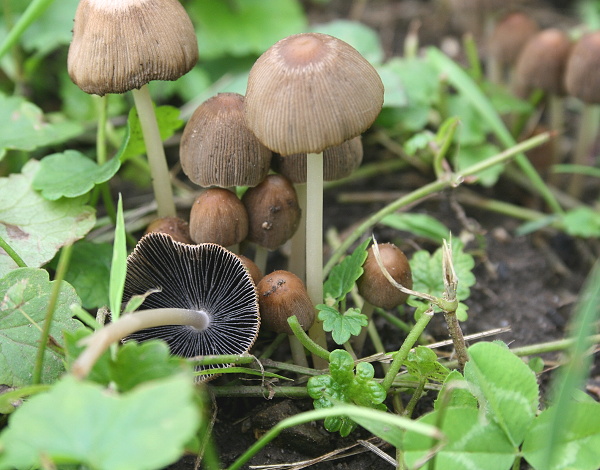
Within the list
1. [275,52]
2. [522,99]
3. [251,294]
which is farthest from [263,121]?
[522,99]

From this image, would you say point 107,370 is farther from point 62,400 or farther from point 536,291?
point 536,291

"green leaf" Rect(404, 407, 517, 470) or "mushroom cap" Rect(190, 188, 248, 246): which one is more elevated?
"mushroom cap" Rect(190, 188, 248, 246)

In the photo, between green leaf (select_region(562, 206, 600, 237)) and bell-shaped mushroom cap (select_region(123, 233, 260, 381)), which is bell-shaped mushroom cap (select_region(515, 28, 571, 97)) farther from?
bell-shaped mushroom cap (select_region(123, 233, 260, 381))

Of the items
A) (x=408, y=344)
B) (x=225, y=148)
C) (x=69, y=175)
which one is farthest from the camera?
(x=69, y=175)

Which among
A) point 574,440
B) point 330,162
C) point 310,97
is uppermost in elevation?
point 310,97

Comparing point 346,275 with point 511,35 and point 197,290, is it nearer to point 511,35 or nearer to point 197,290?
point 197,290

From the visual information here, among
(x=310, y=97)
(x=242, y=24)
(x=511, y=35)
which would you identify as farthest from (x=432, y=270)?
(x=242, y=24)

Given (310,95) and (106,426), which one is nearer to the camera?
(106,426)

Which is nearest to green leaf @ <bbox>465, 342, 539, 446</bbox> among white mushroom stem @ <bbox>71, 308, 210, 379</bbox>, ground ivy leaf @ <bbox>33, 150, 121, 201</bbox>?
white mushroom stem @ <bbox>71, 308, 210, 379</bbox>
